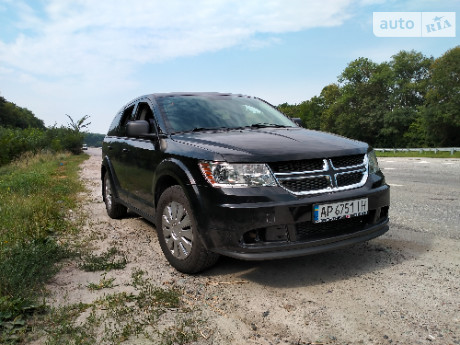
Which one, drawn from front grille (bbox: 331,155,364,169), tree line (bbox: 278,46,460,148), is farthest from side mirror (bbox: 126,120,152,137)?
tree line (bbox: 278,46,460,148)

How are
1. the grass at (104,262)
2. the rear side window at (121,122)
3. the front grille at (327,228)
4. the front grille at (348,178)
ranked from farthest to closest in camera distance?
the rear side window at (121,122), the grass at (104,262), the front grille at (348,178), the front grille at (327,228)

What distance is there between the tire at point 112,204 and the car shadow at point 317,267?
2.60m

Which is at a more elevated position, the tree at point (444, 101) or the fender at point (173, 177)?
the tree at point (444, 101)

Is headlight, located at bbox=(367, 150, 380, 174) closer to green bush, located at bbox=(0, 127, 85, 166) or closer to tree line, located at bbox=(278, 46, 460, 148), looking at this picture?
green bush, located at bbox=(0, 127, 85, 166)

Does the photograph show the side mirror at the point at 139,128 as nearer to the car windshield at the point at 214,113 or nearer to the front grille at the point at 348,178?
the car windshield at the point at 214,113

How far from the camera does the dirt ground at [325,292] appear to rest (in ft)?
8.24

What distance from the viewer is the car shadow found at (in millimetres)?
3412

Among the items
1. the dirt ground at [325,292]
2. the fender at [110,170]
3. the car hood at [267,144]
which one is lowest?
the dirt ground at [325,292]

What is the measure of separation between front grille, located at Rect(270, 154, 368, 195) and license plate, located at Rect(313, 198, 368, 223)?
123 mm

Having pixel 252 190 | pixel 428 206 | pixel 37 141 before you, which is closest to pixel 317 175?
pixel 252 190

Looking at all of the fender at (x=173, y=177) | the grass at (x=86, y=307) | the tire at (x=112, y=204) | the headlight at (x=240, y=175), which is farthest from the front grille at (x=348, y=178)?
the tire at (x=112, y=204)

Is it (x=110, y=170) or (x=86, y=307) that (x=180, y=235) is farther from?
→ (x=110, y=170)

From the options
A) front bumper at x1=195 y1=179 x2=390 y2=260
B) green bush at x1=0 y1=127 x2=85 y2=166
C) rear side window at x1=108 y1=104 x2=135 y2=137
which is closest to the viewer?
front bumper at x1=195 y1=179 x2=390 y2=260

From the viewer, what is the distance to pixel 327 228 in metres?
3.27
